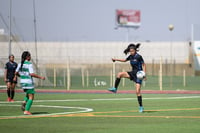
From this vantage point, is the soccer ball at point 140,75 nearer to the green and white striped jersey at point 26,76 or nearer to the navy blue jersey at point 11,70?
the green and white striped jersey at point 26,76

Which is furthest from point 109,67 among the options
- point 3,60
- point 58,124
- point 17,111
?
point 58,124

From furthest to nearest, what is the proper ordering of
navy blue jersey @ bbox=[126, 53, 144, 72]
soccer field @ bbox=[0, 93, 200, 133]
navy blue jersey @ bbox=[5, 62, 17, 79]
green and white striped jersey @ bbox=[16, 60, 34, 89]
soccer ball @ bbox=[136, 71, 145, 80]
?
navy blue jersey @ bbox=[5, 62, 17, 79]
navy blue jersey @ bbox=[126, 53, 144, 72]
soccer ball @ bbox=[136, 71, 145, 80]
green and white striped jersey @ bbox=[16, 60, 34, 89]
soccer field @ bbox=[0, 93, 200, 133]

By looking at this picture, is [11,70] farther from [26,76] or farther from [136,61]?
[136,61]

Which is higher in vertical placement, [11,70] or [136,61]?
[136,61]

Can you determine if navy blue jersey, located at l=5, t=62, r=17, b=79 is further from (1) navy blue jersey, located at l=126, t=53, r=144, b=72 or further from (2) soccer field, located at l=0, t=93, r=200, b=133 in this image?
(1) navy blue jersey, located at l=126, t=53, r=144, b=72

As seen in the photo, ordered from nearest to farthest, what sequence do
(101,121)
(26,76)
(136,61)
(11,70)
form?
1. (101,121)
2. (26,76)
3. (136,61)
4. (11,70)

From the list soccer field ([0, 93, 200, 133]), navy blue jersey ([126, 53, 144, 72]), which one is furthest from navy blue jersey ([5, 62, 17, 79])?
navy blue jersey ([126, 53, 144, 72])

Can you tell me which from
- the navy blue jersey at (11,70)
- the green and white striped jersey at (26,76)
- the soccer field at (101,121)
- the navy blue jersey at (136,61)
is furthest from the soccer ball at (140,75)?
the navy blue jersey at (11,70)

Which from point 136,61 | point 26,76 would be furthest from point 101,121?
point 136,61

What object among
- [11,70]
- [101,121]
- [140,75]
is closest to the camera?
[101,121]

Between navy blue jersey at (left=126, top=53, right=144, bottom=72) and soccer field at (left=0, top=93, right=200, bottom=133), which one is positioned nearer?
soccer field at (left=0, top=93, right=200, bottom=133)

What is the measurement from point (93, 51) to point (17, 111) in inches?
2087

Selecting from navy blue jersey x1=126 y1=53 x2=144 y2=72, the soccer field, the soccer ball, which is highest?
navy blue jersey x1=126 y1=53 x2=144 y2=72

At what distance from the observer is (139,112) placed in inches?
756
